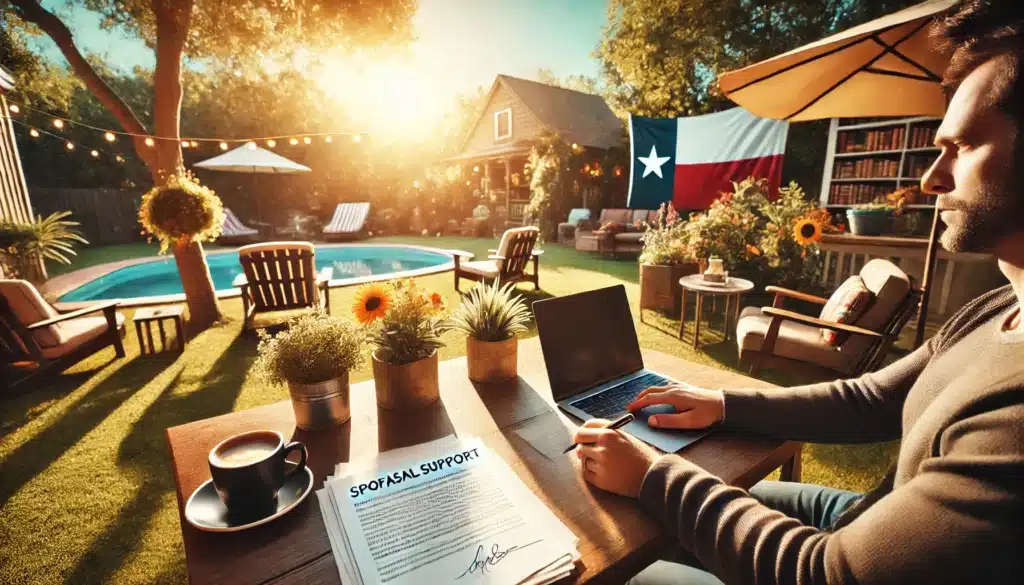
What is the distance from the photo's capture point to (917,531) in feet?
2.06

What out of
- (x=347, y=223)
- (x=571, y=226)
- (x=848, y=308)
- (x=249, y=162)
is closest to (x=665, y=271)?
(x=848, y=308)

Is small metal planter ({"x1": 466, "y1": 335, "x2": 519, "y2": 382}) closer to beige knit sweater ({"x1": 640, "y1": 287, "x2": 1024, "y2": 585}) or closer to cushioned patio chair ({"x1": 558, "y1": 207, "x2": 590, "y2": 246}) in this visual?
beige knit sweater ({"x1": 640, "y1": 287, "x2": 1024, "y2": 585})

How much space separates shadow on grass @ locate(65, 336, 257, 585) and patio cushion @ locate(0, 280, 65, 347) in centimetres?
94

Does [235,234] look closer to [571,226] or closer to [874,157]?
[571,226]

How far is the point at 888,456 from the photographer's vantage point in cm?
264

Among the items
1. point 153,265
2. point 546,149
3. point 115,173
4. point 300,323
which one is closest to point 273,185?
point 115,173

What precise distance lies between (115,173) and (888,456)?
2222 cm

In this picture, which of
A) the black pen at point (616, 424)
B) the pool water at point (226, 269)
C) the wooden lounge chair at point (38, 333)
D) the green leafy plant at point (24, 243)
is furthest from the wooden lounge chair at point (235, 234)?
the black pen at point (616, 424)

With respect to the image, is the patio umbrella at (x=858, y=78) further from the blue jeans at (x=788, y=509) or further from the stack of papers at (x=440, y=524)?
the stack of papers at (x=440, y=524)

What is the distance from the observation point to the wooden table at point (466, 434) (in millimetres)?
797

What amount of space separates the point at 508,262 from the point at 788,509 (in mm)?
5429

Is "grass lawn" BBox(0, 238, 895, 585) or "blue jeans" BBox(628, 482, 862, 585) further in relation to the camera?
"grass lawn" BBox(0, 238, 895, 585)

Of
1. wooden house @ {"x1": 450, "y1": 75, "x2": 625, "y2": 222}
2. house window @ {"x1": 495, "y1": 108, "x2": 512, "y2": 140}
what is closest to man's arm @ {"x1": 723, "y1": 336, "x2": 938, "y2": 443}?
wooden house @ {"x1": 450, "y1": 75, "x2": 625, "y2": 222}

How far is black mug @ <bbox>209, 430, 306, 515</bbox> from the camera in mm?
873
